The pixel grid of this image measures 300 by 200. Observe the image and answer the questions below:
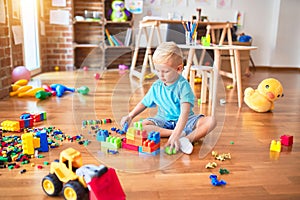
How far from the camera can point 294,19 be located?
3.87 meters

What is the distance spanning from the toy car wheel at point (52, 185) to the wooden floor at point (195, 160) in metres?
0.02

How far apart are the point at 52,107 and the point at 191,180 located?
3.32 ft

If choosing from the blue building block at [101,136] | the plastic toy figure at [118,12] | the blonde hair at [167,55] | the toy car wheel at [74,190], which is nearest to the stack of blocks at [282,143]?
the blonde hair at [167,55]

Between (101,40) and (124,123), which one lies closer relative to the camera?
(124,123)

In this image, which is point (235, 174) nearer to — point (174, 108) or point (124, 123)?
point (174, 108)

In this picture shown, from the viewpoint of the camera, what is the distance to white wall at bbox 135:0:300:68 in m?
3.76

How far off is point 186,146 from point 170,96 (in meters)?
0.20

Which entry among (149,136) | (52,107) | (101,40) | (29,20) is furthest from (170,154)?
(101,40)

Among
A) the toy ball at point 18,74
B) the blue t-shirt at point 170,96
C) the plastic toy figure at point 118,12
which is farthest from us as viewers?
the plastic toy figure at point 118,12

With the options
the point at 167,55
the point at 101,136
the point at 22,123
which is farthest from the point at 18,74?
the point at 167,55

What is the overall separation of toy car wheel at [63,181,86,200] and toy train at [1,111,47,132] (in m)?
0.60

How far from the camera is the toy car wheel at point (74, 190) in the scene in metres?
0.66

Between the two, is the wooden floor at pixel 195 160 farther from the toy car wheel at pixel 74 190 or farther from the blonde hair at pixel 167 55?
the blonde hair at pixel 167 55

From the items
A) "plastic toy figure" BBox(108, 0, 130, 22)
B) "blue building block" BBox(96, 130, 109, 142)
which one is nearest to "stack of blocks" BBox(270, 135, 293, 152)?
"blue building block" BBox(96, 130, 109, 142)
